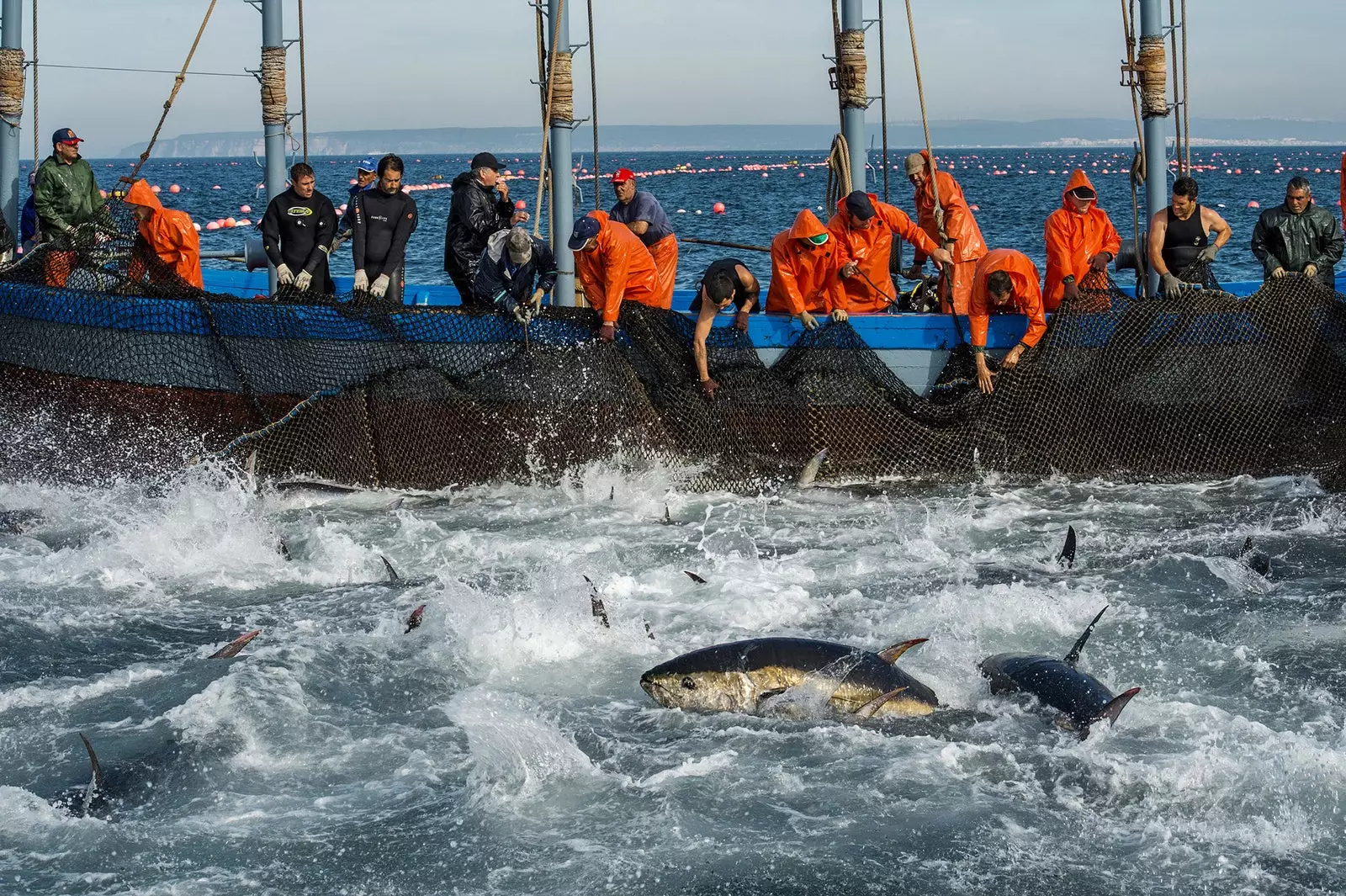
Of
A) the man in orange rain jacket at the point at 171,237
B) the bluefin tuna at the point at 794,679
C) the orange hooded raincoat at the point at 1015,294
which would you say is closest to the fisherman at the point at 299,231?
the man in orange rain jacket at the point at 171,237

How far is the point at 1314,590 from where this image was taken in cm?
882

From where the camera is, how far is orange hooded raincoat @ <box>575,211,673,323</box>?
35.9 ft

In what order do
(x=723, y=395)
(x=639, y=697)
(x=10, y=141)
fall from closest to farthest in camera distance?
1. (x=639, y=697)
2. (x=723, y=395)
3. (x=10, y=141)

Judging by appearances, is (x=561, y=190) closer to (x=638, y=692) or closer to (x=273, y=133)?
(x=273, y=133)

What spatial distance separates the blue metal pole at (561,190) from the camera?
38.4 ft

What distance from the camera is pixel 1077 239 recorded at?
11445mm

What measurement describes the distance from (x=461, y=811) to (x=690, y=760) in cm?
108

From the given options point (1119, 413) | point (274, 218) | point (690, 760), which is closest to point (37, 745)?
point (690, 760)

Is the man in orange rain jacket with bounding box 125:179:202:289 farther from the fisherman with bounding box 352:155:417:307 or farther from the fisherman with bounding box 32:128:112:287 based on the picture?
the fisherman with bounding box 352:155:417:307

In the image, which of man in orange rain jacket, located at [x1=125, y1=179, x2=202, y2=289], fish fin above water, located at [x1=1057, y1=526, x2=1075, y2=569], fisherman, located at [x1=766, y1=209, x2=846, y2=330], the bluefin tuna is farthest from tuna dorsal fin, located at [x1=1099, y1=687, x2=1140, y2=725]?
man in orange rain jacket, located at [x1=125, y1=179, x2=202, y2=289]

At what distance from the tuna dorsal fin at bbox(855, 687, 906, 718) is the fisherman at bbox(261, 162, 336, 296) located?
6.91 metres

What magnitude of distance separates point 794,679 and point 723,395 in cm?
484

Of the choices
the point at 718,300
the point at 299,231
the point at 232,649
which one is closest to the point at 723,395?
the point at 718,300

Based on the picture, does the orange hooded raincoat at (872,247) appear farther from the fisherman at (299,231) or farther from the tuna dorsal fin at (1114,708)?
the tuna dorsal fin at (1114,708)
